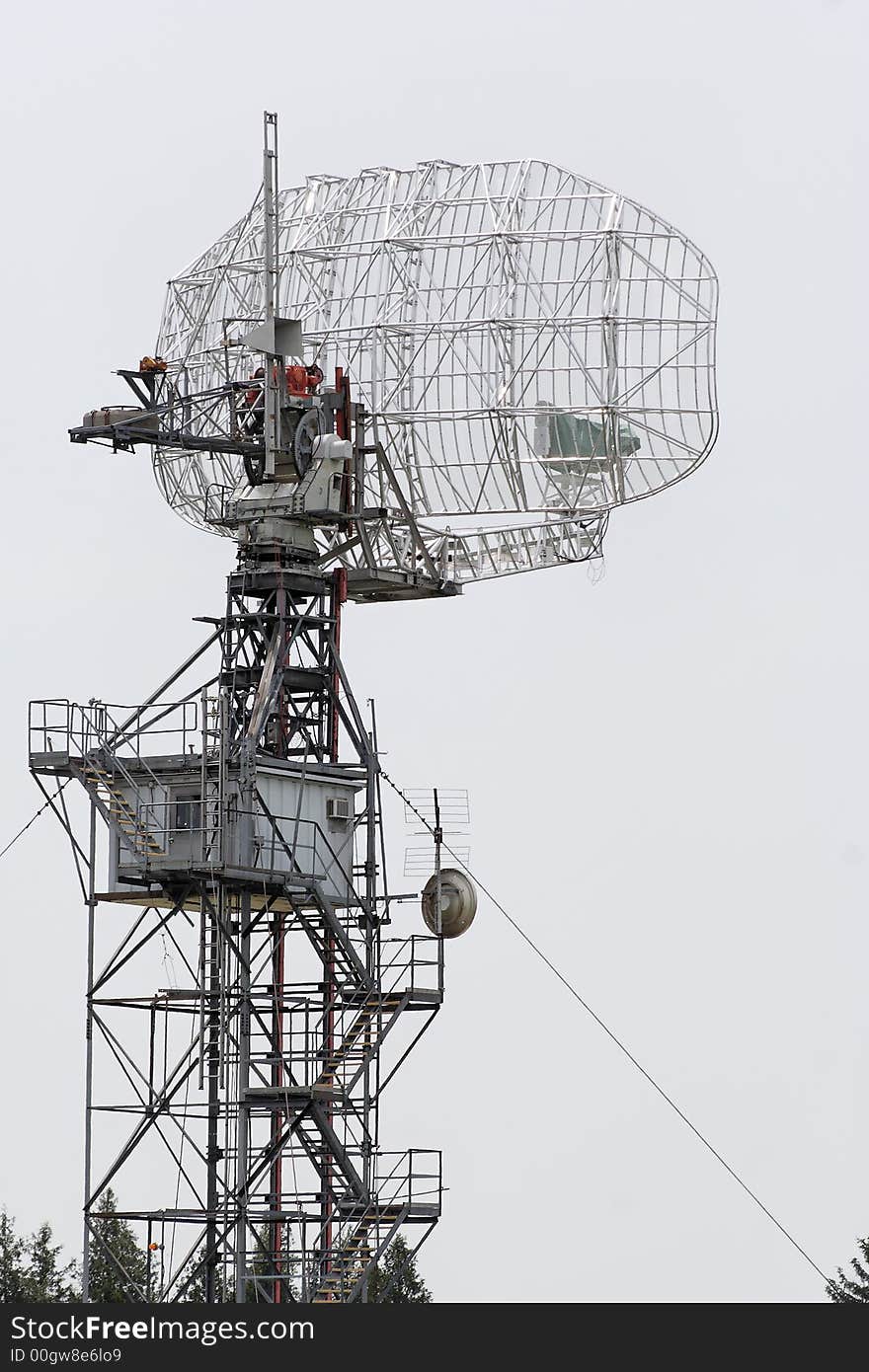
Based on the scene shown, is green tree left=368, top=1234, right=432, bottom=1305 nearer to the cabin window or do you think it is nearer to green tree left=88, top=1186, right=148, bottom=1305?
green tree left=88, top=1186, right=148, bottom=1305

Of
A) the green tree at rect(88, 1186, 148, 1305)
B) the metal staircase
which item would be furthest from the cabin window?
the green tree at rect(88, 1186, 148, 1305)

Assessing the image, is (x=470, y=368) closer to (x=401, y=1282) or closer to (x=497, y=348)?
(x=497, y=348)

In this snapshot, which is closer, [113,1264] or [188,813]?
[188,813]

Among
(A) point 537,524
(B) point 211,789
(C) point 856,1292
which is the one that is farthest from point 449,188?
(C) point 856,1292

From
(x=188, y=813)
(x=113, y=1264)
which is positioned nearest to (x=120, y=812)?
(x=188, y=813)

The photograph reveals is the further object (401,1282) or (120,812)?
(401,1282)

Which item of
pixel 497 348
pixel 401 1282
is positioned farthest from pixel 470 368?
pixel 401 1282

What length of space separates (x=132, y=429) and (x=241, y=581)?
5.09 metres

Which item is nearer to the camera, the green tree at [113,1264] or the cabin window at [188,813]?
the cabin window at [188,813]

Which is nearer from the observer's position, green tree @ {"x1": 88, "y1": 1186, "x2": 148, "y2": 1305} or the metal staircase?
the metal staircase

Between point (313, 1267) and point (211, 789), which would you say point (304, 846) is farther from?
point (313, 1267)

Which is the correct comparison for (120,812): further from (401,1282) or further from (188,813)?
(401,1282)

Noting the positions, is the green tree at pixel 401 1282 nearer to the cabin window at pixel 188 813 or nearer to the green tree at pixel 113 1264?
the green tree at pixel 113 1264

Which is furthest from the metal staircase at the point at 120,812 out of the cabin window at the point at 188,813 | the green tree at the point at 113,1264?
the green tree at the point at 113,1264
